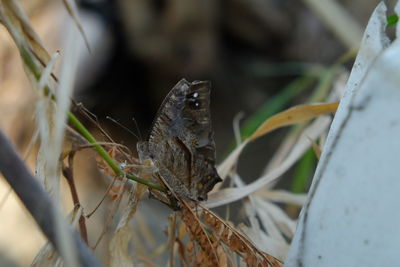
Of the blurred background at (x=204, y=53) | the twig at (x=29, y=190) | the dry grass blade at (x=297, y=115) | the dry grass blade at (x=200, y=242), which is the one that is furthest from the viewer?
the blurred background at (x=204, y=53)

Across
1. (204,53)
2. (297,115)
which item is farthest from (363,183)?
(204,53)

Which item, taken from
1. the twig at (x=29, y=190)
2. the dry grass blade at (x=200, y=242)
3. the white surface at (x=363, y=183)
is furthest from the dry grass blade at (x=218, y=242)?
the twig at (x=29, y=190)

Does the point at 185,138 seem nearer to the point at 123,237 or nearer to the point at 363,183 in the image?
the point at 123,237

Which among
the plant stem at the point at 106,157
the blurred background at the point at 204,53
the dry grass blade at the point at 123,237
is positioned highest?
the plant stem at the point at 106,157

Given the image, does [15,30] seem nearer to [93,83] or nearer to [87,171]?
[87,171]

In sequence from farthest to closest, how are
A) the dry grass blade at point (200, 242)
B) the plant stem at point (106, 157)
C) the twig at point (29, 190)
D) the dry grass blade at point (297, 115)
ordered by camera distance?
the dry grass blade at point (297, 115)
the dry grass blade at point (200, 242)
the plant stem at point (106, 157)
the twig at point (29, 190)

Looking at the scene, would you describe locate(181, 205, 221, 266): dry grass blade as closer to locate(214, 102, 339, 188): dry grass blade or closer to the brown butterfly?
Answer: the brown butterfly

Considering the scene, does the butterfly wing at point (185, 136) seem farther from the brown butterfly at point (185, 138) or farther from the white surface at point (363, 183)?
the white surface at point (363, 183)
